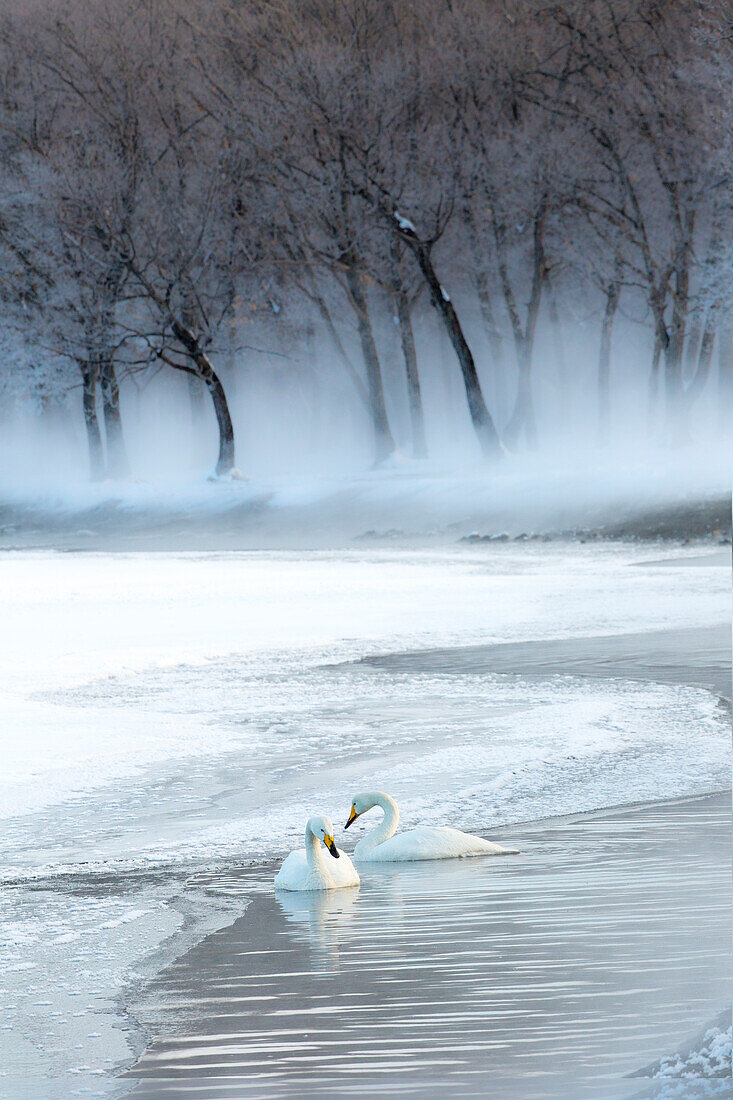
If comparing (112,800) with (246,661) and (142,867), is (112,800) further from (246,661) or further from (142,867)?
(246,661)

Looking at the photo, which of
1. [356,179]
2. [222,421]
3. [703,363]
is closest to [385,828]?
[356,179]

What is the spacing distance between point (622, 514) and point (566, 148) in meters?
8.94

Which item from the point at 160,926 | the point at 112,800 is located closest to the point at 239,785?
the point at 112,800

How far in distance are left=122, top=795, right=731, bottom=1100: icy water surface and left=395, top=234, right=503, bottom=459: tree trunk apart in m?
26.2

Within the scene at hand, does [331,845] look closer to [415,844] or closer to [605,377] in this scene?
[415,844]

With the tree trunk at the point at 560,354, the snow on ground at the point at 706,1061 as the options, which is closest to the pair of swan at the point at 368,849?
the snow on ground at the point at 706,1061

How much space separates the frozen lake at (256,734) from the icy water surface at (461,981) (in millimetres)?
231

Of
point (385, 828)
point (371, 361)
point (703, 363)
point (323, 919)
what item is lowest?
point (323, 919)

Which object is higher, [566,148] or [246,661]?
[566,148]

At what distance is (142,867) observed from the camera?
630 cm

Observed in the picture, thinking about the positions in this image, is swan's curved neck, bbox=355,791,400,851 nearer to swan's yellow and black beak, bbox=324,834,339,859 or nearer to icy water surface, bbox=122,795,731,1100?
icy water surface, bbox=122,795,731,1100

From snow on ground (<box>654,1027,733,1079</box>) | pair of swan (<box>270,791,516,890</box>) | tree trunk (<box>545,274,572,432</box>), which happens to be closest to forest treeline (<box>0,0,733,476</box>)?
Answer: tree trunk (<box>545,274,572,432</box>)

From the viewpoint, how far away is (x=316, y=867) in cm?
576

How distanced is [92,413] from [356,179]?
10.3m
